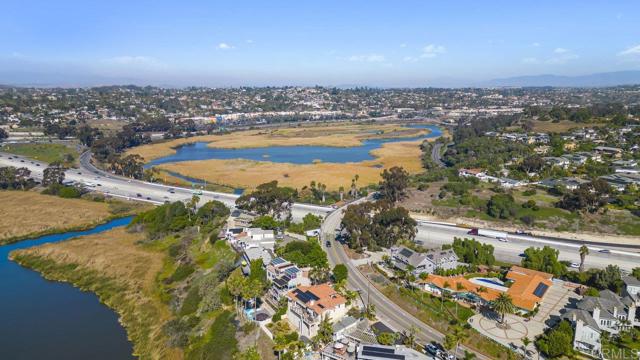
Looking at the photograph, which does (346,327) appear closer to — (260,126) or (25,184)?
(25,184)

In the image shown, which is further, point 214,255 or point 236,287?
point 214,255

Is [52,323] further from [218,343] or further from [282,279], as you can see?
[282,279]

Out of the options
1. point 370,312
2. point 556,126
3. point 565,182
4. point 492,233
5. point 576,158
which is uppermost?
point 556,126

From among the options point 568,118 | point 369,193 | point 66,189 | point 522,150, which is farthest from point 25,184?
point 568,118

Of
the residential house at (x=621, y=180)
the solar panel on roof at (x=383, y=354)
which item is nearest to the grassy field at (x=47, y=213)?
the solar panel on roof at (x=383, y=354)

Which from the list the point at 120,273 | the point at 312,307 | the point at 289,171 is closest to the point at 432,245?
the point at 312,307

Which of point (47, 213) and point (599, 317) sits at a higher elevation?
point (599, 317)
